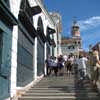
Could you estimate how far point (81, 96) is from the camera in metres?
12.7

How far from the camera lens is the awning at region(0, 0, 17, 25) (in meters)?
10.1

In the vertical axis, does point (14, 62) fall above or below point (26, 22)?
below

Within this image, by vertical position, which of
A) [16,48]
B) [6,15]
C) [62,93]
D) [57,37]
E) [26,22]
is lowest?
[62,93]

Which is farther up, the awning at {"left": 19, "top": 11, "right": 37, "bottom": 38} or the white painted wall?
the awning at {"left": 19, "top": 11, "right": 37, "bottom": 38}

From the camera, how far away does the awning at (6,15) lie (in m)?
10.1

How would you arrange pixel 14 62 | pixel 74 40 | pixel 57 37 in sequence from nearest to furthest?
pixel 14 62
pixel 57 37
pixel 74 40

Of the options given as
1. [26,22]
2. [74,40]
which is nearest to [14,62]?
[26,22]

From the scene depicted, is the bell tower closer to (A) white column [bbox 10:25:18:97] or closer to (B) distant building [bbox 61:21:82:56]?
(B) distant building [bbox 61:21:82:56]

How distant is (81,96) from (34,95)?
2.05m

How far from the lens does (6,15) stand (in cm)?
1070

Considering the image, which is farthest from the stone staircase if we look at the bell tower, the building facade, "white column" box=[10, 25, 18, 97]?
the bell tower

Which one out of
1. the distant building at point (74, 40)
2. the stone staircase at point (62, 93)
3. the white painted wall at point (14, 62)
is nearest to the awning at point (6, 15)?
the white painted wall at point (14, 62)

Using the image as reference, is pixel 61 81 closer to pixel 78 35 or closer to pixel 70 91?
pixel 70 91

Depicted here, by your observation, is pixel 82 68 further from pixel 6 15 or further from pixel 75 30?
pixel 75 30
